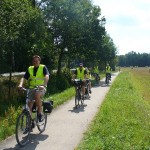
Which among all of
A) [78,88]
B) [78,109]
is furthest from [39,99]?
[78,88]

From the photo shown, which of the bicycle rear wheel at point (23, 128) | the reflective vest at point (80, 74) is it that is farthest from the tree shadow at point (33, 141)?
the reflective vest at point (80, 74)

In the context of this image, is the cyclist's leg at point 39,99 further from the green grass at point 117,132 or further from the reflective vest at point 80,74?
the reflective vest at point 80,74

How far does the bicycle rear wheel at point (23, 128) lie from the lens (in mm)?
8305

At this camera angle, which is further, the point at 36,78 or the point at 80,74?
the point at 80,74

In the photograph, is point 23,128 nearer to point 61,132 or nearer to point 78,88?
Result: point 61,132

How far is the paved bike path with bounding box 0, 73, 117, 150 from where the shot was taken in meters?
8.55

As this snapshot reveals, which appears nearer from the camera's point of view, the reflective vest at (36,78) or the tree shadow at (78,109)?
the reflective vest at (36,78)

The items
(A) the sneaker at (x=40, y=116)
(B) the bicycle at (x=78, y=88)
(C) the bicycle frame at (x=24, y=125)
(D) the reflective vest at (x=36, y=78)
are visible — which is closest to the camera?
(C) the bicycle frame at (x=24, y=125)

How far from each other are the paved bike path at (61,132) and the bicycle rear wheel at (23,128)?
0.48ft

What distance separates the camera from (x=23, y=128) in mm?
8617

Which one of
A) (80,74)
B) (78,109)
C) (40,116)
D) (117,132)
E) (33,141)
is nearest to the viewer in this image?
(33,141)

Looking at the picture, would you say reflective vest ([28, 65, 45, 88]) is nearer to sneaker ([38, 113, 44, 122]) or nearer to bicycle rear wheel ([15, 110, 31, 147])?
sneaker ([38, 113, 44, 122])

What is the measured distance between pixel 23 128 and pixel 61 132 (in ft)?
6.16

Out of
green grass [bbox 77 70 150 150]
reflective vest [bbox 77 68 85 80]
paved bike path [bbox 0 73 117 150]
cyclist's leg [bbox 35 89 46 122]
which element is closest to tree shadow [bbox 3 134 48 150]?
paved bike path [bbox 0 73 117 150]
